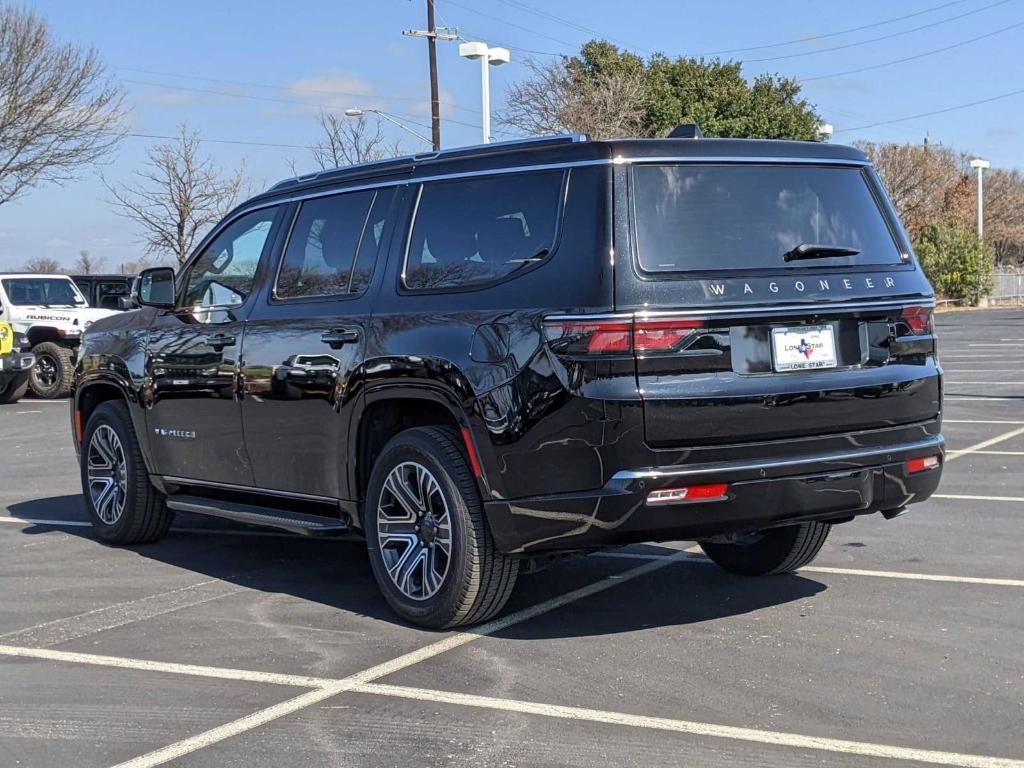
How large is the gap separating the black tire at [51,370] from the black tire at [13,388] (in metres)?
0.56

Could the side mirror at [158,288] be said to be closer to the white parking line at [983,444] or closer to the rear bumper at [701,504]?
the rear bumper at [701,504]

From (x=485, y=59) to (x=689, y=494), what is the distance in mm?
24338

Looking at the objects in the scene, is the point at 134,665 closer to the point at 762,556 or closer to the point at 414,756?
the point at 414,756

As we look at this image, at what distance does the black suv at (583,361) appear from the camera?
5051 mm

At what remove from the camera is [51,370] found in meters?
20.6

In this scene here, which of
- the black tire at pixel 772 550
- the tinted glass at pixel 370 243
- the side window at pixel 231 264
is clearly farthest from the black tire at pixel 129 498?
the black tire at pixel 772 550

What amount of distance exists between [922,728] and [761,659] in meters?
0.90

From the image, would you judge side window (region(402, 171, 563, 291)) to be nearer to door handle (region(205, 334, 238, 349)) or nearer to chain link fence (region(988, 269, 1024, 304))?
door handle (region(205, 334, 238, 349))

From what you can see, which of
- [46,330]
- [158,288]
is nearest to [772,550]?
[158,288]

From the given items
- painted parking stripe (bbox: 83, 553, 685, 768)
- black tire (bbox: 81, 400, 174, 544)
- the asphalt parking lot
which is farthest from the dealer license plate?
black tire (bbox: 81, 400, 174, 544)

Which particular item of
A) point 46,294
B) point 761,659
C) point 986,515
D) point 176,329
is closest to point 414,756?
point 761,659

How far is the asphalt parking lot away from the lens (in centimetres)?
438

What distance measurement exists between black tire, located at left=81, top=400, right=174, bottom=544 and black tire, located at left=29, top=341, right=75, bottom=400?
1290 cm

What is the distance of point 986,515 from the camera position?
8.31 meters
